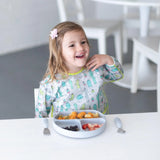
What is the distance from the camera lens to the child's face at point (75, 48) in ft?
4.80

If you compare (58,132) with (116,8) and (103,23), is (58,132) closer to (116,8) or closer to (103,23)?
(103,23)

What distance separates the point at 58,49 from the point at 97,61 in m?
0.19

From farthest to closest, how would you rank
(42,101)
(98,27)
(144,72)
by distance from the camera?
(144,72), (98,27), (42,101)

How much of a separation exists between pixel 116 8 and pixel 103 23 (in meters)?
1.89

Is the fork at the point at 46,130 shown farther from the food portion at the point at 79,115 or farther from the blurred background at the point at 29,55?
the blurred background at the point at 29,55

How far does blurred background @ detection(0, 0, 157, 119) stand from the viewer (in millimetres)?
2979

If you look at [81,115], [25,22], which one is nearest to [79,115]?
[81,115]

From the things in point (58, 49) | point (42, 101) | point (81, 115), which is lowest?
point (42, 101)

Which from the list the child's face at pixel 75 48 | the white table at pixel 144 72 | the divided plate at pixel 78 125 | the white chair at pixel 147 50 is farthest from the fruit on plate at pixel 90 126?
the white table at pixel 144 72

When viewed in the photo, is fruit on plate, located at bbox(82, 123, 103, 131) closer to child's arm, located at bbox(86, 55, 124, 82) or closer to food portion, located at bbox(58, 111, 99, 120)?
food portion, located at bbox(58, 111, 99, 120)

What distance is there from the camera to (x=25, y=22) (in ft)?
15.2

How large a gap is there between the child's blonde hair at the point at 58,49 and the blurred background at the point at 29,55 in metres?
1.29

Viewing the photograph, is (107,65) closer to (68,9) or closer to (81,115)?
(81,115)

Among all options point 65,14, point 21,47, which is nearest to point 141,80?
point 65,14
